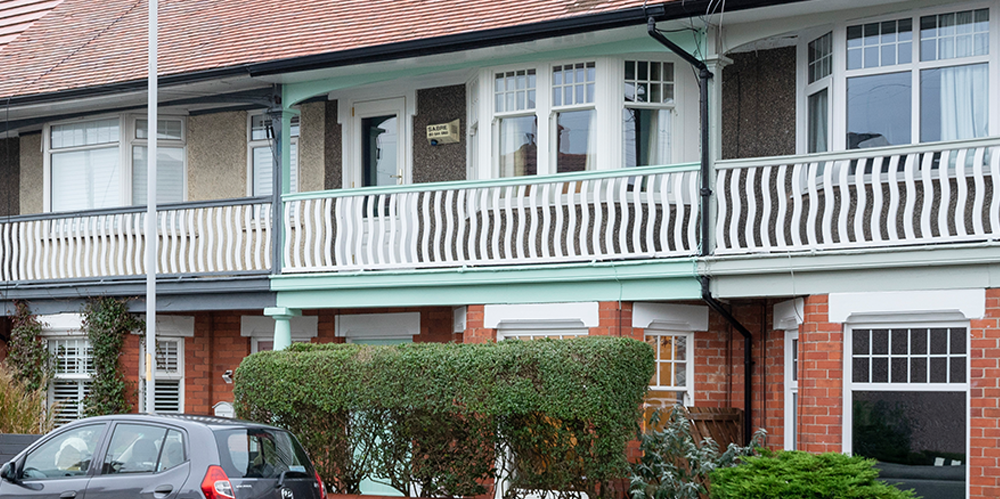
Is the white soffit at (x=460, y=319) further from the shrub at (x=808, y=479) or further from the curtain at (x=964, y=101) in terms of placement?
the curtain at (x=964, y=101)

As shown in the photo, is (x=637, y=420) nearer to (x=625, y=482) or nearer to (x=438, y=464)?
(x=625, y=482)

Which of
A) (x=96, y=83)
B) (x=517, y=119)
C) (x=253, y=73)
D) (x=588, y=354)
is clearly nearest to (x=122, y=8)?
(x=96, y=83)

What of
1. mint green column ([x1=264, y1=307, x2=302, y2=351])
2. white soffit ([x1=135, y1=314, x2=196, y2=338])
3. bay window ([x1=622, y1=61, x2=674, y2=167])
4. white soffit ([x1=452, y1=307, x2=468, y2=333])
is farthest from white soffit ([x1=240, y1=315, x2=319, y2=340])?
bay window ([x1=622, y1=61, x2=674, y2=167])

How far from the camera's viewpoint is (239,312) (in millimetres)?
16625

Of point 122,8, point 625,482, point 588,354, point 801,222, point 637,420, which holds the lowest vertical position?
point 625,482

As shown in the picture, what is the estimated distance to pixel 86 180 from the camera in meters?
17.0

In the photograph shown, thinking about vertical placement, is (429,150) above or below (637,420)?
above

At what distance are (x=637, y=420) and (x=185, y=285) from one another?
680 cm

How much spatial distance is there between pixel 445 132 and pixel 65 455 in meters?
7.40

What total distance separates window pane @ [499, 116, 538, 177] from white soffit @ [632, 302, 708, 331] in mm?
2194

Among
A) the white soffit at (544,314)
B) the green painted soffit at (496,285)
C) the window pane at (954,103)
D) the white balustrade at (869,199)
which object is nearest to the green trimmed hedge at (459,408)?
the green painted soffit at (496,285)

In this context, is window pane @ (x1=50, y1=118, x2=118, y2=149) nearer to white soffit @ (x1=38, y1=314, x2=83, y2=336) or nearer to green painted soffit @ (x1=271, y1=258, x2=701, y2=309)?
white soffit @ (x1=38, y1=314, x2=83, y2=336)

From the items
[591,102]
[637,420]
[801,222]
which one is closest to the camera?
[637,420]

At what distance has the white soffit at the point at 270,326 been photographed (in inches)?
629
